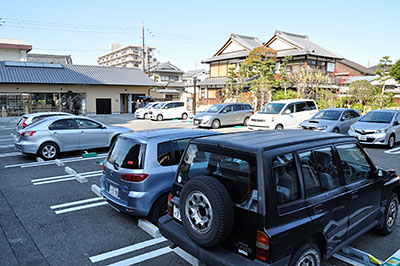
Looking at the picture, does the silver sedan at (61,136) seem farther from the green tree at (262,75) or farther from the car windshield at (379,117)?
the green tree at (262,75)

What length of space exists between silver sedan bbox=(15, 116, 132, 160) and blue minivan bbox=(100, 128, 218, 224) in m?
5.64

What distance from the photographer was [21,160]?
31.9ft

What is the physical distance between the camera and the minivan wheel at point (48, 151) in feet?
31.2

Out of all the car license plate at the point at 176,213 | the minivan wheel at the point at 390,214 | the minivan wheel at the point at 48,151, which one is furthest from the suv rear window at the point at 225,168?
the minivan wheel at the point at 48,151

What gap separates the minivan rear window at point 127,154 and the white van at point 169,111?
19.4 meters

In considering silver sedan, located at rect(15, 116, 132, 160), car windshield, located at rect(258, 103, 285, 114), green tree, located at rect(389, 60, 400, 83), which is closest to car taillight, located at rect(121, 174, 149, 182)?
silver sedan, located at rect(15, 116, 132, 160)

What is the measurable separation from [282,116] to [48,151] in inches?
430

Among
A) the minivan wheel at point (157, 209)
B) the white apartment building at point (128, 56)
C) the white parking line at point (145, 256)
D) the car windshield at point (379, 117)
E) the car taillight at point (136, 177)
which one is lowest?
the white parking line at point (145, 256)

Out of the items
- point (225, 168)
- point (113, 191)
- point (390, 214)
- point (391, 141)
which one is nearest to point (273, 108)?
point (391, 141)

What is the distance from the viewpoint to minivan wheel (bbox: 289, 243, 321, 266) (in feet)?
9.18

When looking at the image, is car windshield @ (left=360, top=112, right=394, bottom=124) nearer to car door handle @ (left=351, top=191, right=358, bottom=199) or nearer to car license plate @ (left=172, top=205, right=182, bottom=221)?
car door handle @ (left=351, top=191, right=358, bottom=199)

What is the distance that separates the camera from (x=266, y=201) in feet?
8.74

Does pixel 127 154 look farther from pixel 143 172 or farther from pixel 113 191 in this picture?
pixel 113 191

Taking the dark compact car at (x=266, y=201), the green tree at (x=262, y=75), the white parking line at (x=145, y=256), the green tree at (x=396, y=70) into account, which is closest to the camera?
the dark compact car at (x=266, y=201)
